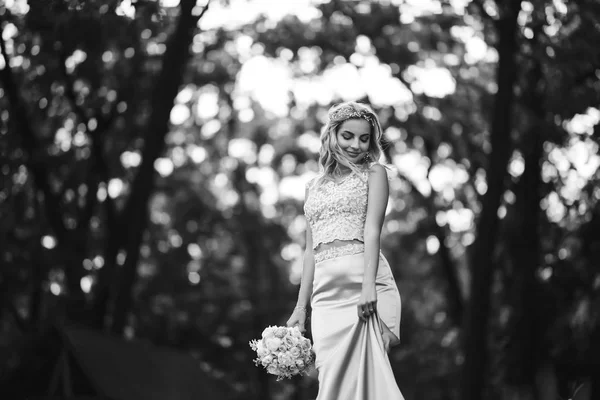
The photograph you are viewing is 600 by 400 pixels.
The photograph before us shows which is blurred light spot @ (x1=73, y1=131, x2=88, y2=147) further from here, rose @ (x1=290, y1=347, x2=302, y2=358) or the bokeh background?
rose @ (x1=290, y1=347, x2=302, y2=358)

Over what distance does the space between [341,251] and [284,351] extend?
0.75 m

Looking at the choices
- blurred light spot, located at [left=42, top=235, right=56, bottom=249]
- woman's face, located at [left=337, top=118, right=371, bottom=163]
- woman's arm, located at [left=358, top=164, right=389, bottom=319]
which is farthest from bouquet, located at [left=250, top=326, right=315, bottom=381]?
blurred light spot, located at [left=42, top=235, right=56, bottom=249]

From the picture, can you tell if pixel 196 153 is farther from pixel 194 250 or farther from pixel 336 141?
pixel 336 141

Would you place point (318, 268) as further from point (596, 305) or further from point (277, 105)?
point (277, 105)

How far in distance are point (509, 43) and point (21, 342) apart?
7.42 meters

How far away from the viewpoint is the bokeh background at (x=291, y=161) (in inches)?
433

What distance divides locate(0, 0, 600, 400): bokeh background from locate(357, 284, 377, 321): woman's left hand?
4377 millimetres

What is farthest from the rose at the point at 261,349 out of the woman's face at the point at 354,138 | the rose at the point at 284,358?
the woman's face at the point at 354,138

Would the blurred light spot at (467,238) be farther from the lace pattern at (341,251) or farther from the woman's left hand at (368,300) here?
the woman's left hand at (368,300)

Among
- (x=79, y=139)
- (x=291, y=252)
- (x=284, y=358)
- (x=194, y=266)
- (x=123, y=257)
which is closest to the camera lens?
(x=284, y=358)

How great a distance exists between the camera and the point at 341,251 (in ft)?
18.6

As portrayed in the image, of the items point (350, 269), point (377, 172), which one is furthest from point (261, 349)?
point (377, 172)

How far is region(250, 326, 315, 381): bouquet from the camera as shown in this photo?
5.45 meters

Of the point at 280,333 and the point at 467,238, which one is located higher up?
the point at 280,333
